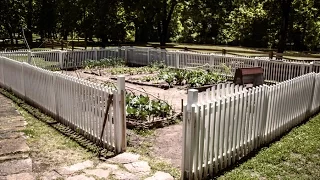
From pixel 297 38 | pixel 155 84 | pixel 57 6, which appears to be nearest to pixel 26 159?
pixel 155 84

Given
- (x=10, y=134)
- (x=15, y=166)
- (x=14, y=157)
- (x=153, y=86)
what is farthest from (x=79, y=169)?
(x=153, y=86)

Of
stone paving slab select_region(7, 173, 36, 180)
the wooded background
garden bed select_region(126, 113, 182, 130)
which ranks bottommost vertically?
stone paving slab select_region(7, 173, 36, 180)

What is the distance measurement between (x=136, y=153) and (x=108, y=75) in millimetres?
9612

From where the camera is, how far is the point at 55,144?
6.05 metres

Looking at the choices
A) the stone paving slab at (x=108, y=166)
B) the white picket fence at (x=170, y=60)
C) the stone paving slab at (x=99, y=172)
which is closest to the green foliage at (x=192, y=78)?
the white picket fence at (x=170, y=60)

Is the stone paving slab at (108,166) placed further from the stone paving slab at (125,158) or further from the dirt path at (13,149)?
the dirt path at (13,149)

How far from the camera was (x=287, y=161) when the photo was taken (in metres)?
5.38

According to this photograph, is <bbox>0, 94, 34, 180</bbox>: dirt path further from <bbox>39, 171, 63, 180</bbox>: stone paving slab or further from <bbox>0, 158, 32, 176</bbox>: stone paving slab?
<bbox>39, 171, 63, 180</bbox>: stone paving slab

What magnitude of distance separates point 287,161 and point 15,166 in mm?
4432

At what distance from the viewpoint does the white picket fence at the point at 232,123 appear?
4.46m

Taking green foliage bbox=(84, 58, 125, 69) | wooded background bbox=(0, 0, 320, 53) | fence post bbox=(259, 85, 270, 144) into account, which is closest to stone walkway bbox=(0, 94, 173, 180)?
fence post bbox=(259, 85, 270, 144)

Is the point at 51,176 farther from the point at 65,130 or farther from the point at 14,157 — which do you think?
the point at 65,130

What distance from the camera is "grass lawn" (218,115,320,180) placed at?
485 centimetres

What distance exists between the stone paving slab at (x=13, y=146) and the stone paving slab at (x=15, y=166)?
0.46 metres
